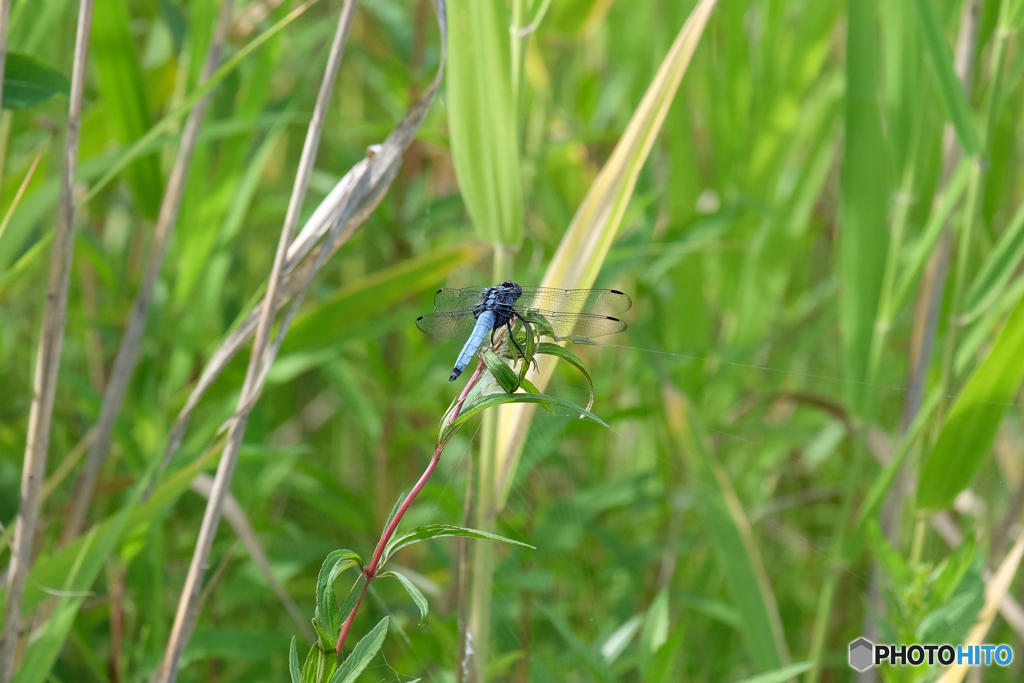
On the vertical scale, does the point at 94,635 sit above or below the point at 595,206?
below

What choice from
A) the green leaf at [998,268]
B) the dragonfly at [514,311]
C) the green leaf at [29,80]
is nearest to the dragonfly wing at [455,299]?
the dragonfly at [514,311]

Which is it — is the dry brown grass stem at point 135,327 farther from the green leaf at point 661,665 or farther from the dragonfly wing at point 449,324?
the green leaf at point 661,665

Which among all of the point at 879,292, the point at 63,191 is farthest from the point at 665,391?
the point at 63,191

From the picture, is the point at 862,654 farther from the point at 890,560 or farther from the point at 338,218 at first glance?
the point at 338,218

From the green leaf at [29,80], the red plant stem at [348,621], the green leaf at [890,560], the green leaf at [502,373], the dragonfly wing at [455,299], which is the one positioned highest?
the green leaf at [29,80]

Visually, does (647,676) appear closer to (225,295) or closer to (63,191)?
(63,191)

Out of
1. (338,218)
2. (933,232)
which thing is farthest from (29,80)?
(933,232)

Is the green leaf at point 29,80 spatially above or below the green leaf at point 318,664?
above
